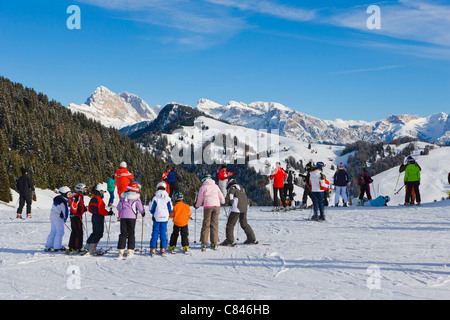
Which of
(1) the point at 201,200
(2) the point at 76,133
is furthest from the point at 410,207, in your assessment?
(2) the point at 76,133

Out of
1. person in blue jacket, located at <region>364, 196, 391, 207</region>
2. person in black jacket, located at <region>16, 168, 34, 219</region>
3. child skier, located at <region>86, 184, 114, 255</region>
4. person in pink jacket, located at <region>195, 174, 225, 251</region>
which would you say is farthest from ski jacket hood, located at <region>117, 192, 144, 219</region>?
person in blue jacket, located at <region>364, 196, 391, 207</region>

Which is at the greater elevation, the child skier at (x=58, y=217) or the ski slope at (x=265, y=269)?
the child skier at (x=58, y=217)

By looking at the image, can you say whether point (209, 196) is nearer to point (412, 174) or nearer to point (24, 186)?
point (24, 186)

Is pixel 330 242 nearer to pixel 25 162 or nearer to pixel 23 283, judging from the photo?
pixel 23 283

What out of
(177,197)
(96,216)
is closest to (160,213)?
(177,197)

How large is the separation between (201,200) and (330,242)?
4.16 meters

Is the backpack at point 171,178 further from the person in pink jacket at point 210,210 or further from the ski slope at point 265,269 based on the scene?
the person in pink jacket at point 210,210

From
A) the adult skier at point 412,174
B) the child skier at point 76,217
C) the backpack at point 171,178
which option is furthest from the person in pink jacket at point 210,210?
the adult skier at point 412,174

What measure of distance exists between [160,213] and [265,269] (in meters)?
3.17

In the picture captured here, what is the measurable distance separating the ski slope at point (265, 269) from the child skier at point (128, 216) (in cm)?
38

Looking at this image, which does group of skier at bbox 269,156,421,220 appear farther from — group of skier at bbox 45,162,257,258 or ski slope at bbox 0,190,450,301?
group of skier at bbox 45,162,257,258

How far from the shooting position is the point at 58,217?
10203 mm

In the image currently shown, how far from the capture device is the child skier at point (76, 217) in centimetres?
980
